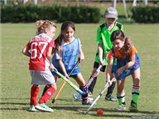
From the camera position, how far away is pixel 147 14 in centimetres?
4034

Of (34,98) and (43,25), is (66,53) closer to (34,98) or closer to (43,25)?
(43,25)

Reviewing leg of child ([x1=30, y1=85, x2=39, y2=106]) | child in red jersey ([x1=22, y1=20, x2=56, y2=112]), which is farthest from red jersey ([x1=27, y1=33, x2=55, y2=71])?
leg of child ([x1=30, y1=85, x2=39, y2=106])

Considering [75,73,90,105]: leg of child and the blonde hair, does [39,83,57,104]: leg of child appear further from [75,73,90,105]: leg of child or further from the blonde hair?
[75,73,90,105]: leg of child

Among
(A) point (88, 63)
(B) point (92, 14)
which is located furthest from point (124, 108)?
(B) point (92, 14)

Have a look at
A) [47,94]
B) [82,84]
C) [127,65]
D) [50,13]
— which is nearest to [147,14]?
[50,13]

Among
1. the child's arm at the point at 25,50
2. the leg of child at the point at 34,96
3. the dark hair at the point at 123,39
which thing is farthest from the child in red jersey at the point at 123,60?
the child's arm at the point at 25,50

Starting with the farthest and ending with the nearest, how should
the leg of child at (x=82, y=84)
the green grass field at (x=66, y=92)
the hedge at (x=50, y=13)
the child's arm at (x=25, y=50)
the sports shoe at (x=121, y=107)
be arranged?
the hedge at (x=50, y=13)
the leg of child at (x=82, y=84)
the sports shoe at (x=121, y=107)
the child's arm at (x=25, y=50)
the green grass field at (x=66, y=92)

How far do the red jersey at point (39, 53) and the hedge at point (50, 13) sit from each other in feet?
102

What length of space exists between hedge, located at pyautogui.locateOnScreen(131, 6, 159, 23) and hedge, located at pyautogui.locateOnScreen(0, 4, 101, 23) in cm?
292

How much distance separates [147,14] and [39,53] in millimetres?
32160

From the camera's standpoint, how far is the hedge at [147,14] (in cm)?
4009

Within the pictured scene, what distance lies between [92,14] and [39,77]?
103 feet

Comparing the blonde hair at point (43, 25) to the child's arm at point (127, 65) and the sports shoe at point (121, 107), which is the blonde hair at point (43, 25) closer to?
the child's arm at point (127, 65)

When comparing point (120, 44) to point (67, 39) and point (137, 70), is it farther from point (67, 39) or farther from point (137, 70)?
point (67, 39)
